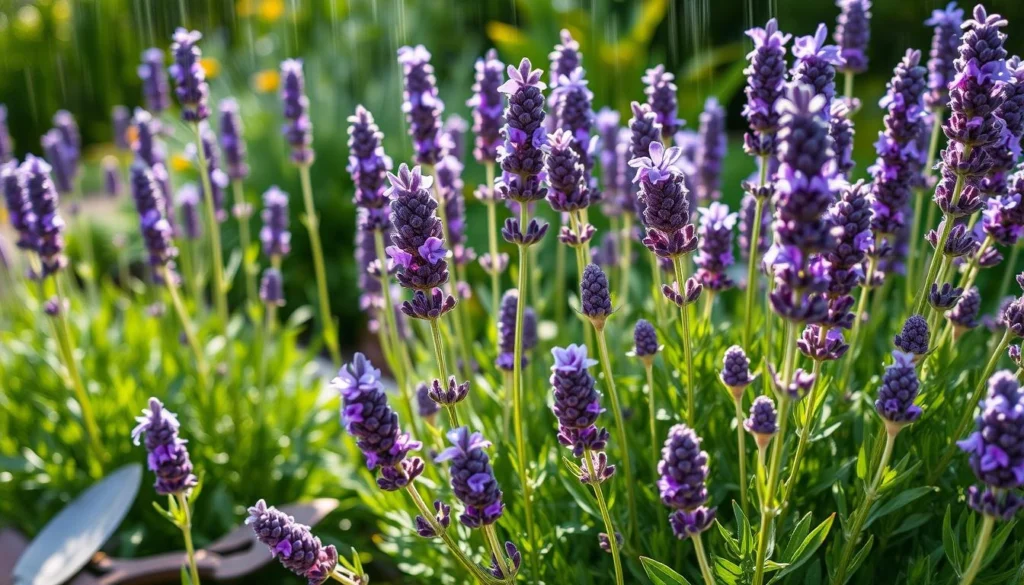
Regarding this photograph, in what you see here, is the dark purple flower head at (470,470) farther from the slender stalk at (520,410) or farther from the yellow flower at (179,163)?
the yellow flower at (179,163)

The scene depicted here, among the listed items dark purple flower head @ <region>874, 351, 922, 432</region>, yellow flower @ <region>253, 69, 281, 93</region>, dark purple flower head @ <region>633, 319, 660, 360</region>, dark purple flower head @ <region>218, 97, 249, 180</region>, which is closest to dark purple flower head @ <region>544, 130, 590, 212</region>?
dark purple flower head @ <region>633, 319, 660, 360</region>

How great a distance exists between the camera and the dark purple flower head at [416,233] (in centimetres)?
201

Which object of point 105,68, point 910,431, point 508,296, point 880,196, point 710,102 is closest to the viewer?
point 880,196

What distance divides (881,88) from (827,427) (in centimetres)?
660

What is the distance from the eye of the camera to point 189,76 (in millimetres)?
3357

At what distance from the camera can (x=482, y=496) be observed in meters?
1.92

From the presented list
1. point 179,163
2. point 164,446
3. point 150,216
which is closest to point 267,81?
point 179,163

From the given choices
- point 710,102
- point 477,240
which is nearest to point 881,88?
point 477,240

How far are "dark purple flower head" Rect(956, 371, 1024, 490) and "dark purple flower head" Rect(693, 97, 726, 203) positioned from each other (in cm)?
205

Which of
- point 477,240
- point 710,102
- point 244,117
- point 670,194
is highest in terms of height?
point 670,194

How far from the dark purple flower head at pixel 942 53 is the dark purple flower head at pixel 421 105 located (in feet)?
5.00

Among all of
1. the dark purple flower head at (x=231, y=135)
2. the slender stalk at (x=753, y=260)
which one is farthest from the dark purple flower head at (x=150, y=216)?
the slender stalk at (x=753, y=260)

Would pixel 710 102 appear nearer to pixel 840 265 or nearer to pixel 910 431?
pixel 910 431

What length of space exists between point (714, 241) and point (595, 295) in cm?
47
